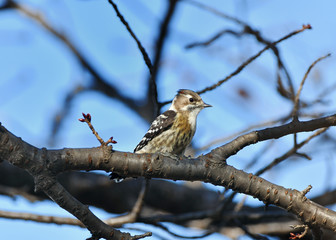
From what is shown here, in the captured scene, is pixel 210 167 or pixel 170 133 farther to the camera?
pixel 170 133

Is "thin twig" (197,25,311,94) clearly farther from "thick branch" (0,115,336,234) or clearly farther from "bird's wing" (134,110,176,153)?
"bird's wing" (134,110,176,153)

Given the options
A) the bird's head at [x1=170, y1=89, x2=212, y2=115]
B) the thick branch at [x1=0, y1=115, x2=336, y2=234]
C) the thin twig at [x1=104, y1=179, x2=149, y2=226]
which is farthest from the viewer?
the bird's head at [x1=170, y1=89, x2=212, y2=115]

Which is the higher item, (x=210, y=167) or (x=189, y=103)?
(x=189, y=103)

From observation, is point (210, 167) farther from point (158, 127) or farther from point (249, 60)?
point (158, 127)

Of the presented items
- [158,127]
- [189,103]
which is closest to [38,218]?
[158,127]

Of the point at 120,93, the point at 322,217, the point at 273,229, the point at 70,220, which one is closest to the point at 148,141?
the point at 70,220

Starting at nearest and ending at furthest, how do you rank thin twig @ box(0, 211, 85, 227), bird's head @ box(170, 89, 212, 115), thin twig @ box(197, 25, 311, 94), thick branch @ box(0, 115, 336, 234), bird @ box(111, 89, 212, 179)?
thick branch @ box(0, 115, 336, 234)
thin twig @ box(197, 25, 311, 94)
thin twig @ box(0, 211, 85, 227)
bird @ box(111, 89, 212, 179)
bird's head @ box(170, 89, 212, 115)

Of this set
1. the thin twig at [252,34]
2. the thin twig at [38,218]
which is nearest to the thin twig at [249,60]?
the thin twig at [252,34]

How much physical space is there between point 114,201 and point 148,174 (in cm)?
562

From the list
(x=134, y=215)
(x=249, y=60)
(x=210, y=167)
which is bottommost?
(x=210, y=167)

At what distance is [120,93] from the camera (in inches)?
457

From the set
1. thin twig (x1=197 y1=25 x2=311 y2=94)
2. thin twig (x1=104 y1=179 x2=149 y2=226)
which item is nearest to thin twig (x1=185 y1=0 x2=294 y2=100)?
thin twig (x1=197 y1=25 x2=311 y2=94)

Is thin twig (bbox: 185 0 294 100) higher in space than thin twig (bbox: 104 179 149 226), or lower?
higher

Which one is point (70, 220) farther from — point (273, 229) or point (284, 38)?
point (273, 229)
